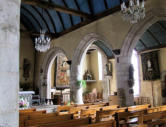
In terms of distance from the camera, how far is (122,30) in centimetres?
769

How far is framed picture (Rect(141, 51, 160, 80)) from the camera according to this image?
1029 centimetres

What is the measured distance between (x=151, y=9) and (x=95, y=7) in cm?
283

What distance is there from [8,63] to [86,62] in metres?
14.7

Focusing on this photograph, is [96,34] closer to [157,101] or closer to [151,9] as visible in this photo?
[151,9]

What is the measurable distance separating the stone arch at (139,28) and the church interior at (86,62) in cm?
3

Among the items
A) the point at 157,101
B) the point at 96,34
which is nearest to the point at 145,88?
the point at 157,101

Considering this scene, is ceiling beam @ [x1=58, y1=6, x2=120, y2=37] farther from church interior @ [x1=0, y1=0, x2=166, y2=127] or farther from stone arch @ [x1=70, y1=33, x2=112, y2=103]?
stone arch @ [x1=70, y1=33, x2=112, y2=103]

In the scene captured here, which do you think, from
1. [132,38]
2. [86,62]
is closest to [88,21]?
[132,38]

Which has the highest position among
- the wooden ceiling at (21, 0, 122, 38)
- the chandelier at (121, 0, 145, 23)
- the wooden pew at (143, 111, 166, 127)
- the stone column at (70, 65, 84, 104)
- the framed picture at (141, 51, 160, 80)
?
the wooden ceiling at (21, 0, 122, 38)

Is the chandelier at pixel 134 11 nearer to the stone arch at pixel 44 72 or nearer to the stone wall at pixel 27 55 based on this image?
the stone arch at pixel 44 72

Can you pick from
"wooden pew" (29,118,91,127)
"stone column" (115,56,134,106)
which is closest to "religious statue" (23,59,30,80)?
"stone column" (115,56,134,106)

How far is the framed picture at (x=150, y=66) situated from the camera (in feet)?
33.8

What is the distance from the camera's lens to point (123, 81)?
7.53 m

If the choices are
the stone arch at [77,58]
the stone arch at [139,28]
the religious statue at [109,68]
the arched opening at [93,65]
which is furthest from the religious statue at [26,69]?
the stone arch at [139,28]
